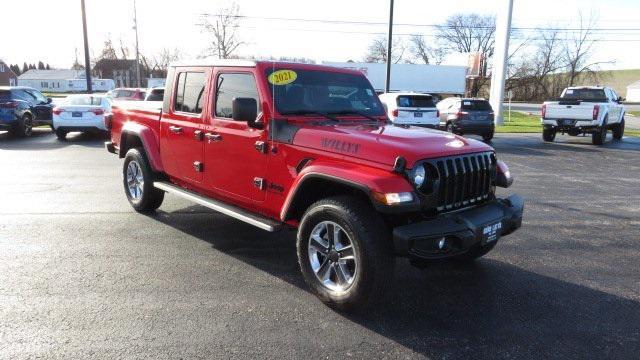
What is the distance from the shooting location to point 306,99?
15.4ft

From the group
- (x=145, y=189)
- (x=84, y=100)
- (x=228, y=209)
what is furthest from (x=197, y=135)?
(x=84, y=100)

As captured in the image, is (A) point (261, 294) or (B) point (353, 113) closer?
(A) point (261, 294)

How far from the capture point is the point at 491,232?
12.5ft

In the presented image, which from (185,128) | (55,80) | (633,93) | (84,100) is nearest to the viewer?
(185,128)

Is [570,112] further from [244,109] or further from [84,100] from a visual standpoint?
[84,100]

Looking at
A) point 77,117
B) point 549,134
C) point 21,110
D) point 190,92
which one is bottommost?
point 549,134

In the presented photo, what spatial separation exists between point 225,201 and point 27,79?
373 feet

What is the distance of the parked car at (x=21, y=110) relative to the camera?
15.3 metres

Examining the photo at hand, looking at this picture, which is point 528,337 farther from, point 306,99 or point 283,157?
point 306,99

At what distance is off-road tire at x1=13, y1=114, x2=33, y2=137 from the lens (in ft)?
51.3

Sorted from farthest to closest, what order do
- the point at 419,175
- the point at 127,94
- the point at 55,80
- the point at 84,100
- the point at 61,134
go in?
1. the point at 55,80
2. the point at 127,94
3. the point at 84,100
4. the point at 61,134
5. the point at 419,175

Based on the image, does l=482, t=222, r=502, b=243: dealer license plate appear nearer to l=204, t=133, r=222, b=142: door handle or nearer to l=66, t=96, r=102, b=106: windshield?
l=204, t=133, r=222, b=142: door handle

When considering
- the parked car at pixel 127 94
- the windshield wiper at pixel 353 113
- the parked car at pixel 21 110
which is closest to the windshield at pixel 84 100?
the parked car at pixel 21 110

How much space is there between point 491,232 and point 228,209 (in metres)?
Result: 2.46
